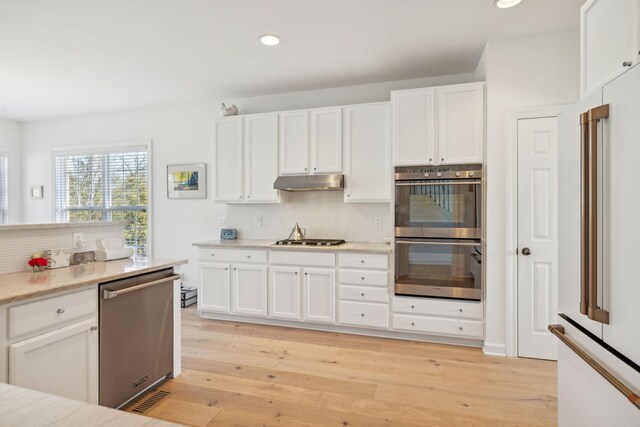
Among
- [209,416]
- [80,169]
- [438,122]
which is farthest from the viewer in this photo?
[80,169]

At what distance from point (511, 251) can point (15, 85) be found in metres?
5.60

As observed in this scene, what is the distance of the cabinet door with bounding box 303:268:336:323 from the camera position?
139 inches

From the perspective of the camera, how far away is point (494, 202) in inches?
119

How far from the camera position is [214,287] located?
3.93 metres

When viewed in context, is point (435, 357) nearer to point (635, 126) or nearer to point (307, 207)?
point (307, 207)

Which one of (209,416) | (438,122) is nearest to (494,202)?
(438,122)

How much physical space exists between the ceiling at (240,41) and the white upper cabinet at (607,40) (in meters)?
1.10

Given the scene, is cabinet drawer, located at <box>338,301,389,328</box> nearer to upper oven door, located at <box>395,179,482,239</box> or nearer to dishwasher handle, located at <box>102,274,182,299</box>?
upper oven door, located at <box>395,179,482,239</box>

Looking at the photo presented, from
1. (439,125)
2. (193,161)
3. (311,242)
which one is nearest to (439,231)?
(439,125)

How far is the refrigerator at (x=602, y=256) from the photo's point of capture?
3.47 ft

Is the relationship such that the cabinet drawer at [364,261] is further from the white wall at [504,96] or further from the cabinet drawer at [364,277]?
the white wall at [504,96]

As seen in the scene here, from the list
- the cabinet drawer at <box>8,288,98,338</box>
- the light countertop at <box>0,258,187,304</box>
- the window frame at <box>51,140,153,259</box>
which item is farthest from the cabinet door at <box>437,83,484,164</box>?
the window frame at <box>51,140,153,259</box>

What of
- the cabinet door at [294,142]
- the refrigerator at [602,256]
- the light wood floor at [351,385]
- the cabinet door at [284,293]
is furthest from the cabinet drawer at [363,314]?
the refrigerator at [602,256]

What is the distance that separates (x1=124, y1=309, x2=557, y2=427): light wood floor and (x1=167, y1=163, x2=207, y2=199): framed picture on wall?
205 centimetres
